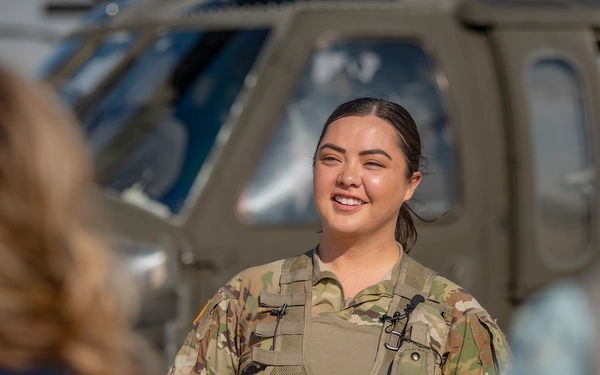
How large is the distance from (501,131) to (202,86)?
5.16 ft

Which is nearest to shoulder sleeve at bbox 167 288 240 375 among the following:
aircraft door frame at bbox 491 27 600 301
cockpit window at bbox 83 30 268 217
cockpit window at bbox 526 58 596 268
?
cockpit window at bbox 83 30 268 217

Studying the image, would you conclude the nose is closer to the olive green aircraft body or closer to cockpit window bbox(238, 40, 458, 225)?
the olive green aircraft body

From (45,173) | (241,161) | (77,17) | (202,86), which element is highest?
(77,17)

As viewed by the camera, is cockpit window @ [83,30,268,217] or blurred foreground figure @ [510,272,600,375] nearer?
blurred foreground figure @ [510,272,600,375]

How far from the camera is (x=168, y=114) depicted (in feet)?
17.8

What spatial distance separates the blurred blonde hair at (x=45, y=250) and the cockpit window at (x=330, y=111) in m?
3.60

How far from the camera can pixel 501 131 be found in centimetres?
562

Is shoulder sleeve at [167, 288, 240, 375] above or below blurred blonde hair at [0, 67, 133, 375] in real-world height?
above

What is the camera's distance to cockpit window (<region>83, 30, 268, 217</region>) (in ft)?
17.2

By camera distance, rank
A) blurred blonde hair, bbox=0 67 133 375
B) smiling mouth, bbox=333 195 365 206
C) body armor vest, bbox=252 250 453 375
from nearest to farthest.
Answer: blurred blonde hair, bbox=0 67 133 375 < body armor vest, bbox=252 250 453 375 < smiling mouth, bbox=333 195 365 206

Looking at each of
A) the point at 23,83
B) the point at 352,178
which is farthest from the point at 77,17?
the point at 23,83

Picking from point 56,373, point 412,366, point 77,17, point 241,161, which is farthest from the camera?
point 77,17

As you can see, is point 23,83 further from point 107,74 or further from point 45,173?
point 107,74

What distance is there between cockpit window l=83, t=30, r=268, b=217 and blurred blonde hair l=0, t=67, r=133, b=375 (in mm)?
3547
